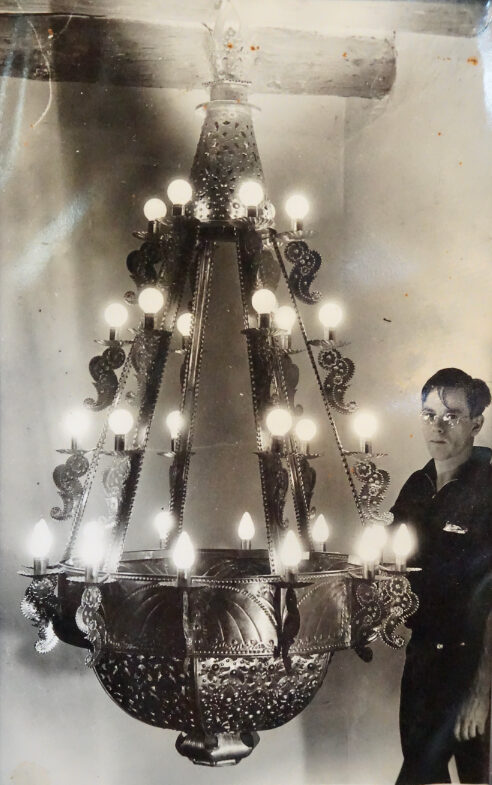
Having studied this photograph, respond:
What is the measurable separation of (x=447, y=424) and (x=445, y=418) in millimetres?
25

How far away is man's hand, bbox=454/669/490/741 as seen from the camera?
2674 millimetres

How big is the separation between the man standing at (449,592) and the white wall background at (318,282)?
0.06m

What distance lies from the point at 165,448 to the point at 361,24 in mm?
1585

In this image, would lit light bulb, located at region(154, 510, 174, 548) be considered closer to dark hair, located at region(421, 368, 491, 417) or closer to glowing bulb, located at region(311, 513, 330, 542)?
glowing bulb, located at region(311, 513, 330, 542)

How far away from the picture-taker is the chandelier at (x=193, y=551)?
193 centimetres

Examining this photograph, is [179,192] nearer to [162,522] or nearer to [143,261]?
[143,261]

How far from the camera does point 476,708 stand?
2.68 meters

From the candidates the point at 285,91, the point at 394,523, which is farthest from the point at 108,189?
the point at 394,523

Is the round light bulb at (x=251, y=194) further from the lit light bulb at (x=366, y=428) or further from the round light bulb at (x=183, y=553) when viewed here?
the round light bulb at (x=183, y=553)

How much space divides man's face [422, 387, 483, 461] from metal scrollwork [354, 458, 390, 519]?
71cm

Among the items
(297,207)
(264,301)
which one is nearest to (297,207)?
(297,207)

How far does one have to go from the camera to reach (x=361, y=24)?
115 inches

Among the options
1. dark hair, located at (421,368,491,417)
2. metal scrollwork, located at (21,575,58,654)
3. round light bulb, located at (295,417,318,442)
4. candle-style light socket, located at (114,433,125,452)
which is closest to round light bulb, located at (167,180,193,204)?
candle-style light socket, located at (114,433,125,452)

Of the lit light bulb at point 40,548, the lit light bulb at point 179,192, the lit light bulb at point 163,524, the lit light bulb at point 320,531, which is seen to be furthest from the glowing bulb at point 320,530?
the lit light bulb at point 179,192
